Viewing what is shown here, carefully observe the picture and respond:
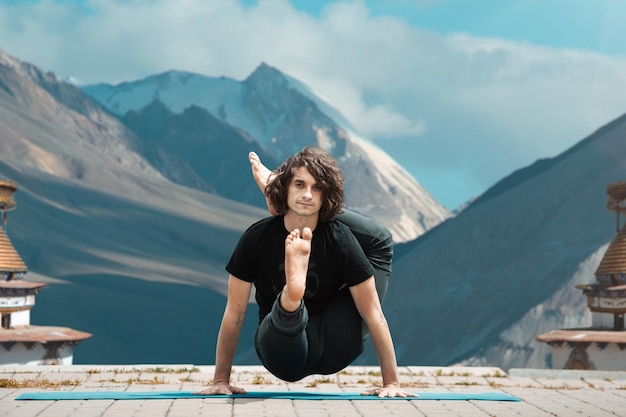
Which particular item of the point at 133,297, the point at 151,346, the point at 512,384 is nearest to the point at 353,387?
the point at 512,384

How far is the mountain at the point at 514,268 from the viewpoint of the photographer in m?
85.8

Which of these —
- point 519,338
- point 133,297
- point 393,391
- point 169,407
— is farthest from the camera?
point 133,297

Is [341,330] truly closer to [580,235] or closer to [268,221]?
[268,221]

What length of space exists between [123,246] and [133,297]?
24817 millimetres

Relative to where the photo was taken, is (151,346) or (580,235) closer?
(580,235)

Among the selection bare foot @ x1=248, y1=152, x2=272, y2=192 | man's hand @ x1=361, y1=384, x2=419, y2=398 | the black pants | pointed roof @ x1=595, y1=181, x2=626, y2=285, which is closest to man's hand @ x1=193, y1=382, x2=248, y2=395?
the black pants

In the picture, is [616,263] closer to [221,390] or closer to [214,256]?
[221,390]

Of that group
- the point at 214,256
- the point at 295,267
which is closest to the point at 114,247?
the point at 214,256

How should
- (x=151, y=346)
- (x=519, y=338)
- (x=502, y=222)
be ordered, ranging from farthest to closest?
1. (x=151, y=346)
2. (x=502, y=222)
3. (x=519, y=338)

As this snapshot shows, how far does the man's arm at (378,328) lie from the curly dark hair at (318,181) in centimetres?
68

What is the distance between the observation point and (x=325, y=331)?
9.45m

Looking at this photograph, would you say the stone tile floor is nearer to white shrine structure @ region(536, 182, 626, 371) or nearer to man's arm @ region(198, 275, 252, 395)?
man's arm @ region(198, 275, 252, 395)

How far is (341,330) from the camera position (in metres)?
9.48

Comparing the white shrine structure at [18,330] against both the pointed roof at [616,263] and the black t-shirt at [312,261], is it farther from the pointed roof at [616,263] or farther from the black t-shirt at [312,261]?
the black t-shirt at [312,261]
